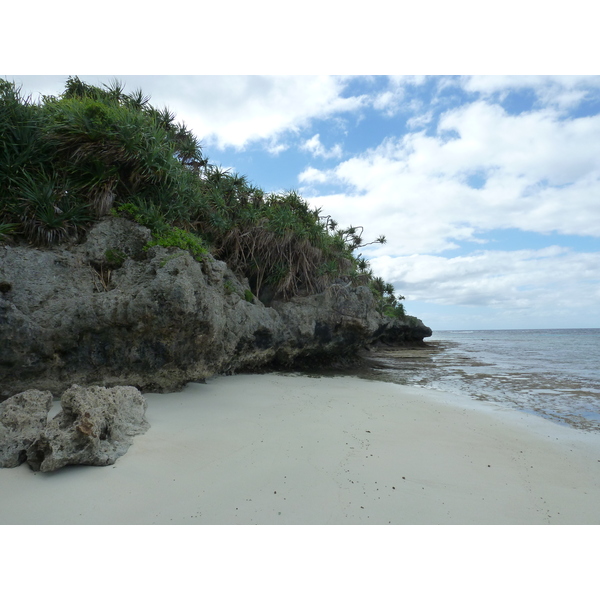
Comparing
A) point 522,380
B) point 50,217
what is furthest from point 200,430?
point 522,380

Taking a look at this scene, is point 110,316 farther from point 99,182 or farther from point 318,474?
point 318,474

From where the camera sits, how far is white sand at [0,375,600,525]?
2752mm

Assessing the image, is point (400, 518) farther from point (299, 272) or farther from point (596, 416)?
point (299, 272)

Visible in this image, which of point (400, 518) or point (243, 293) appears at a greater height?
point (243, 293)

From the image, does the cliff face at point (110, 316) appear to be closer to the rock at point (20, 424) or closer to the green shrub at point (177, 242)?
the green shrub at point (177, 242)

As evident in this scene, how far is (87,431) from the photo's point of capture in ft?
10.6

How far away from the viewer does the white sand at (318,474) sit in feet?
9.03

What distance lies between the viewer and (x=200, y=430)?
4352 mm

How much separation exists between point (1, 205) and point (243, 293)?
4987 mm

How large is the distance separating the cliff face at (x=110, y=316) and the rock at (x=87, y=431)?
154 centimetres

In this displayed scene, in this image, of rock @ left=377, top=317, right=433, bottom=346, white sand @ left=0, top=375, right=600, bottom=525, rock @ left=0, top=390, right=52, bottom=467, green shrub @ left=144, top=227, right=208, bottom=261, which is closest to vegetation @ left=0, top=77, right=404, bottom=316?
green shrub @ left=144, top=227, right=208, bottom=261

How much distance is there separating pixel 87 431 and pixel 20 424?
830 mm

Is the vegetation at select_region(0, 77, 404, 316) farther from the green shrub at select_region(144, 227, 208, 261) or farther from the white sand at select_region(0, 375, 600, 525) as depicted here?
the white sand at select_region(0, 375, 600, 525)

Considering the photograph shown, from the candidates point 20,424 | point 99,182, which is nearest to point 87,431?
point 20,424
